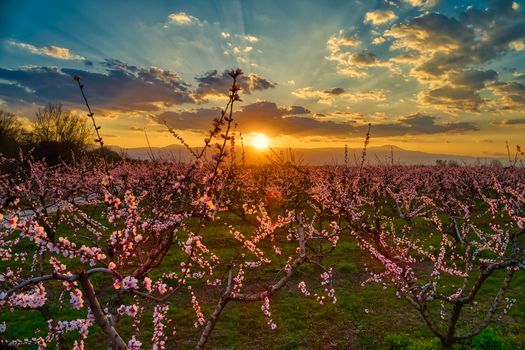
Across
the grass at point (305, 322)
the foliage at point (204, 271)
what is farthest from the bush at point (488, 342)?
the foliage at point (204, 271)

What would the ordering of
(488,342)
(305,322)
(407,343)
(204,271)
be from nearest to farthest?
(488,342) → (407,343) → (305,322) → (204,271)

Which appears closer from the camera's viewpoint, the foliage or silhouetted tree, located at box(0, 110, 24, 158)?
the foliage

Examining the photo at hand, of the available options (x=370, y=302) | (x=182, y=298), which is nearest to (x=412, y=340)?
(x=370, y=302)

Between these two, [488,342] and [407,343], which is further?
[407,343]

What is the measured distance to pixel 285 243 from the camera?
20125 mm

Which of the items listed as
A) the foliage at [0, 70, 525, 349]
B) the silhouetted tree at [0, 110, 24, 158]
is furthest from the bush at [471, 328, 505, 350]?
the silhouetted tree at [0, 110, 24, 158]

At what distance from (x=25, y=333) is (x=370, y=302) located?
9759 millimetres

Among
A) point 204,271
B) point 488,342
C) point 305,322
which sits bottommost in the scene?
point 305,322

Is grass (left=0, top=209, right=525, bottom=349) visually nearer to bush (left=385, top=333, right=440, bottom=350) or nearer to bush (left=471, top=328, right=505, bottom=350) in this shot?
bush (left=385, top=333, right=440, bottom=350)

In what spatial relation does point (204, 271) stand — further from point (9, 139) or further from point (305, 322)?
point (9, 139)

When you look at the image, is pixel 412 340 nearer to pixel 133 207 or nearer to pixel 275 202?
pixel 133 207

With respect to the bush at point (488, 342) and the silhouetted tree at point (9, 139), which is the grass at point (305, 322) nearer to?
the bush at point (488, 342)

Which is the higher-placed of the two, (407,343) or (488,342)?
(488,342)

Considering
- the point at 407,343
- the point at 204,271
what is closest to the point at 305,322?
the point at 407,343
